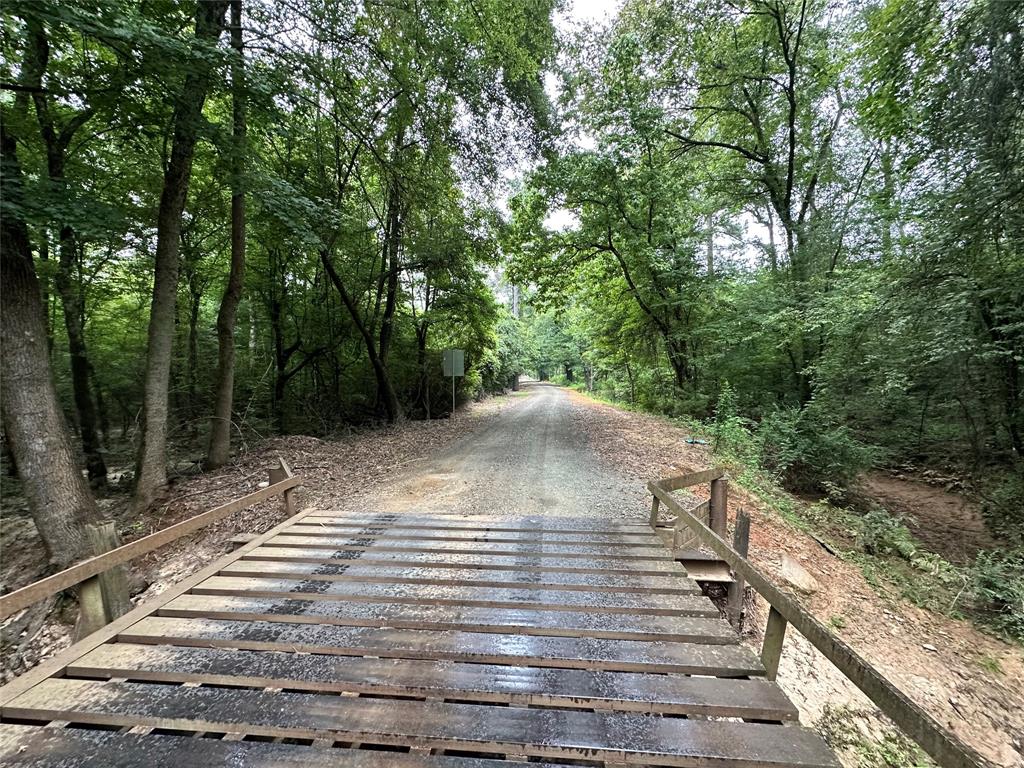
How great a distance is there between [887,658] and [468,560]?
409 centimetres

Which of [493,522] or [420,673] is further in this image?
[493,522]

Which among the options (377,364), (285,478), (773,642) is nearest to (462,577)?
(773,642)

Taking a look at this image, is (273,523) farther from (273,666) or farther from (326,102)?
(326,102)

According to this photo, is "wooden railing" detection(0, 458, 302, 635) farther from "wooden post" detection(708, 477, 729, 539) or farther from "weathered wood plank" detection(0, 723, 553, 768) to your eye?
"wooden post" detection(708, 477, 729, 539)

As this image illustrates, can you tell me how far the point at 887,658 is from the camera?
382 cm

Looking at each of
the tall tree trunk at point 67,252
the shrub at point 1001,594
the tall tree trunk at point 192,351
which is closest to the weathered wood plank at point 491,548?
the shrub at point 1001,594

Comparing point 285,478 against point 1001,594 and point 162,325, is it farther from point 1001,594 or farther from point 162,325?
point 1001,594

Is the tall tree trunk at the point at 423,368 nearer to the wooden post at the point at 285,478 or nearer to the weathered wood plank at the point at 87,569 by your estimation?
the wooden post at the point at 285,478

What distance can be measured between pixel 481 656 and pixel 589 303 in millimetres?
20465

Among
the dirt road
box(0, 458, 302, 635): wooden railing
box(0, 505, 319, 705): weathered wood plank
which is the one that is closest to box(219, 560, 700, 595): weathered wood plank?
box(0, 505, 319, 705): weathered wood plank

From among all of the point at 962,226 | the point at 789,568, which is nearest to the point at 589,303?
the point at 962,226

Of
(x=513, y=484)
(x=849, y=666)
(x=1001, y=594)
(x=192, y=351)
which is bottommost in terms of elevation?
(x=1001, y=594)

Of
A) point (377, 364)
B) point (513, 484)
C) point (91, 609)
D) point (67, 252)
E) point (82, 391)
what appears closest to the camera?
point (91, 609)

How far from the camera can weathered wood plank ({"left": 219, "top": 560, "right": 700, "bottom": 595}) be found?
322 centimetres
